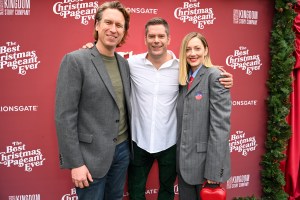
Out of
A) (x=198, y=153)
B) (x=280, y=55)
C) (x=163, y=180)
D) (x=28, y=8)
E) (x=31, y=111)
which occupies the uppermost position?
(x=28, y=8)

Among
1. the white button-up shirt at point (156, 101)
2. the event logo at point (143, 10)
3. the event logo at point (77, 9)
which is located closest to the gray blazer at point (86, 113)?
the white button-up shirt at point (156, 101)

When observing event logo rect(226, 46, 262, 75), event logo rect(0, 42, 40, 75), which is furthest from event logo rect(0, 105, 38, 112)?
event logo rect(226, 46, 262, 75)

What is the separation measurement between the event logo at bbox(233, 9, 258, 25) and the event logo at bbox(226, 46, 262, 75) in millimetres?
283

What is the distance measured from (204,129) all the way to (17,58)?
1.79 metres

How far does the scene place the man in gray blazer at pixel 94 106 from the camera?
1656mm

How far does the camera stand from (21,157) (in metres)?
2.64

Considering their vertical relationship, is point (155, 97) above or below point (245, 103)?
above

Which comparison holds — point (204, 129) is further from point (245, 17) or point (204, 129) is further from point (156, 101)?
point (245, 17)

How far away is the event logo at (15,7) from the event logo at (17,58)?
0.27m

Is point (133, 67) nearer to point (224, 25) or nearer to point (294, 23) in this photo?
point (224, 25)

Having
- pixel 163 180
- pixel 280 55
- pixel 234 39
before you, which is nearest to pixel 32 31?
pixel 163 180

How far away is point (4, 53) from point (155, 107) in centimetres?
148

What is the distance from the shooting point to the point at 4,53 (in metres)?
2.50

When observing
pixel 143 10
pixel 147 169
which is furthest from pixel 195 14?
pixel 147 169
